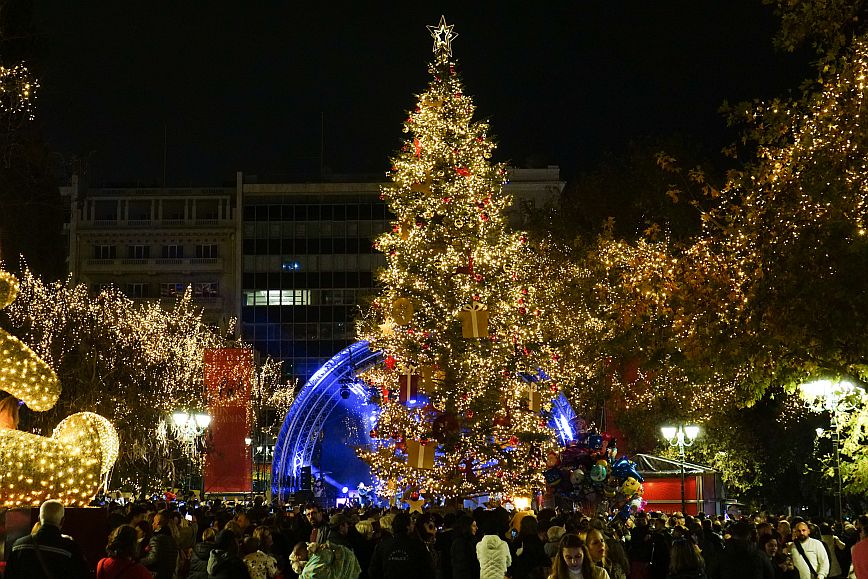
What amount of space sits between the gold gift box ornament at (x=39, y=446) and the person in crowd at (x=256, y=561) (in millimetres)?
1931

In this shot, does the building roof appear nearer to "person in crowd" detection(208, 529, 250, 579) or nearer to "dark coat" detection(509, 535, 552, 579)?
"dark coat" detection(509, 535, 552, 579)

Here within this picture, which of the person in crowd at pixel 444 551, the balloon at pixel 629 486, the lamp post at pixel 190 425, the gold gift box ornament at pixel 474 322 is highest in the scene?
the gold gift box ornament at pixel 474 322

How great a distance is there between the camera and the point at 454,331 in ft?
108

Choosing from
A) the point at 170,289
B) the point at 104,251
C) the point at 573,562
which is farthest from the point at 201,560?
the point at 104,251

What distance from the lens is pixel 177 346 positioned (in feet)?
167

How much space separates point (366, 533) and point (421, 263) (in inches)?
615

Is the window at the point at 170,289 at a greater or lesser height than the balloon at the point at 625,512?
greater

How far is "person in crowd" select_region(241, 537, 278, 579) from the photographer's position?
1227cm

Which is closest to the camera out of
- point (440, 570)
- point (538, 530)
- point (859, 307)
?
point (538, 530)

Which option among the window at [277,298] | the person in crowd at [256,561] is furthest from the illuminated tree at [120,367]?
the window at [277,298]

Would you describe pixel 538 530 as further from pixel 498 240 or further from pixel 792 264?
pixel 498 240

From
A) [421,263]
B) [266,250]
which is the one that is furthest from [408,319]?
[266,250]

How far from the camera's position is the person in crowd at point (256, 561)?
12266 millimetres

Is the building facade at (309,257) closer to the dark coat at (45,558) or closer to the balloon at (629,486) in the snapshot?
the balloon at (629,486)
